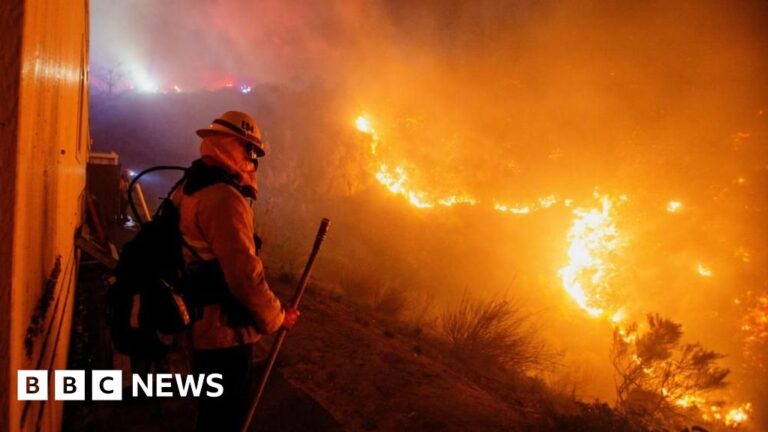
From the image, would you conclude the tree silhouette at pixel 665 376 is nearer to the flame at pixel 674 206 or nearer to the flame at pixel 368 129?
the flame at pixel 674 206

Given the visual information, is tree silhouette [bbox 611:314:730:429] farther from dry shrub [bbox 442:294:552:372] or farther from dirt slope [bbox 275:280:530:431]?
dirt slope [bbox 275:280:530:431]

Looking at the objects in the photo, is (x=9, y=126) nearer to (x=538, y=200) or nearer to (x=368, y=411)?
(x=368, y=411)

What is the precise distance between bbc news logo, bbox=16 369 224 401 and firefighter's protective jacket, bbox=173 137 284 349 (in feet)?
1.02

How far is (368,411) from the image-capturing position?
12.5ft

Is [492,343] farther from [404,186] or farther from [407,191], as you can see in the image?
[404,186]

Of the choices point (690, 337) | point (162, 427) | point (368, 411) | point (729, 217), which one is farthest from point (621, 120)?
point (162, 427)

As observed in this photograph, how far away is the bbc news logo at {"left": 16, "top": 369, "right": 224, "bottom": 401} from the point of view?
4.51ft

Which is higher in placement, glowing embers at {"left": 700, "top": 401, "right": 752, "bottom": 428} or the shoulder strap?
the shoulder strap

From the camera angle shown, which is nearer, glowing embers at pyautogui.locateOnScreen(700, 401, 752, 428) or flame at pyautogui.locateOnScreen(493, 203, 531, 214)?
glowing embers at pyautogui.locateOnScreen(700, 401, 752, 428)

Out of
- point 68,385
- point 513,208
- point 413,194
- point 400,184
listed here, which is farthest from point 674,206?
point 68,385

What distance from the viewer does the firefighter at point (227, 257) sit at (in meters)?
2.10

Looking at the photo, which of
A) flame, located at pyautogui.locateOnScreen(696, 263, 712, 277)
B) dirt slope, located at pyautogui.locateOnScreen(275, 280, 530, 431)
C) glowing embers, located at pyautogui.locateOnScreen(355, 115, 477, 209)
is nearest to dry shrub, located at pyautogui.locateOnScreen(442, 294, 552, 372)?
dirt slope, located at pyautogui.locateOnScreen(275, 280, 530, 431)

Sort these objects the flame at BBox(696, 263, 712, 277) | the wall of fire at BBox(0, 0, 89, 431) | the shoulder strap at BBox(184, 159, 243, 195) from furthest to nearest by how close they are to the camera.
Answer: the flame at BBox(696, 263, 712, 277)
the shoulder strap at BBox(184, 159, 243, 195)
the wall of fire at BBox(0, 0, 89, 431)

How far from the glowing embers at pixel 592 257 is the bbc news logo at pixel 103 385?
17.4 m
